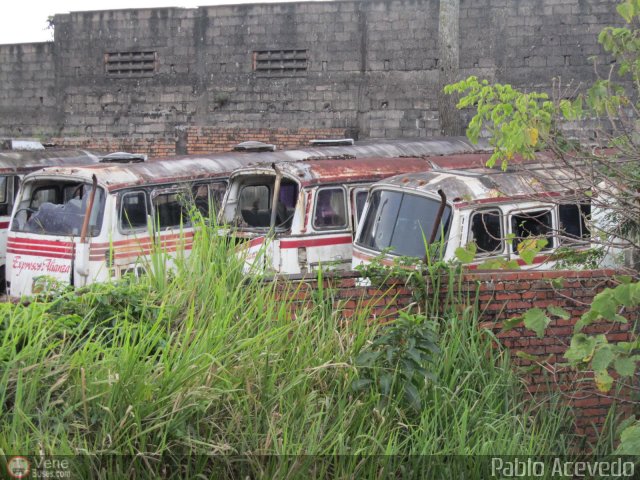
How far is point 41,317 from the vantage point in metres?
6.29

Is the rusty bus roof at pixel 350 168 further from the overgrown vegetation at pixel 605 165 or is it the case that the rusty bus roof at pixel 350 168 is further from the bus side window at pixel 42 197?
the overgrown vegetation at pixel 605 165

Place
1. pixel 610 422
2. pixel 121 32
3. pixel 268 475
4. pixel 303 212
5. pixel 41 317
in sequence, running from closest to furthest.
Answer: pixel 268 475
pixel 41 317
pixel 610 422
pixel 303 212
pixel 121 32

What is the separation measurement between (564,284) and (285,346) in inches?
99.7

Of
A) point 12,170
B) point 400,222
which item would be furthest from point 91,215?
point 400,222

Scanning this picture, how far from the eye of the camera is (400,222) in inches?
432

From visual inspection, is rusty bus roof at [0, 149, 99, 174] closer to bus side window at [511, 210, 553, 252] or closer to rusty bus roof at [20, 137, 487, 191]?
rusty bus roof at [20, 137, 487, 191]

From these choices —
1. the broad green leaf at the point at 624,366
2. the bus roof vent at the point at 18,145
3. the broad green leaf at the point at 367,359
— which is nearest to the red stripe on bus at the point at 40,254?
the bus roof vent at the point at 18,145

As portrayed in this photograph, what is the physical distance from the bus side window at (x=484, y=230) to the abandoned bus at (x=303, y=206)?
2101 millimetres

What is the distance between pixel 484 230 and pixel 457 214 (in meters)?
0.44

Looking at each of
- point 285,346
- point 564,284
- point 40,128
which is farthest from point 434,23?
point 285,346

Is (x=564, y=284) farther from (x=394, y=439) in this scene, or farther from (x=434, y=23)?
(x=434, y=23)

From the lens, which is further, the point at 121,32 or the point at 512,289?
the point at 121,32

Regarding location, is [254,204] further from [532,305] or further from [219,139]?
[219,139]

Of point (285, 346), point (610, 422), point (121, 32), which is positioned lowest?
point (610, 422)
